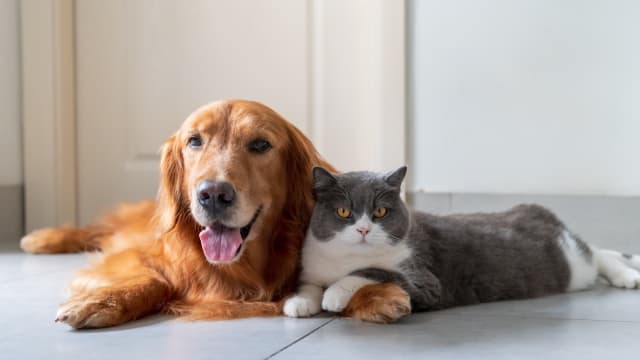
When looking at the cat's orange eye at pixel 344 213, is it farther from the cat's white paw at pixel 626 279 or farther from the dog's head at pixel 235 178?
the cat's white paw at pixel 626 279

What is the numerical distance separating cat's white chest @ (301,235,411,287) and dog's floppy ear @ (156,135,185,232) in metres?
0.28

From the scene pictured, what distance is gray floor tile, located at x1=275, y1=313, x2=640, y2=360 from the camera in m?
1.28

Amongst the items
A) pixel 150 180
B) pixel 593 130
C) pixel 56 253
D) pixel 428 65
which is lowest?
pixel 56 253

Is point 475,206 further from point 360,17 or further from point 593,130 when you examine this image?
point 360,17

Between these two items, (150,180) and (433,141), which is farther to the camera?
(150,180)

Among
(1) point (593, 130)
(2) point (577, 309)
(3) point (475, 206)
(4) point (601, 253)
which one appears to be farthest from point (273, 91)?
(2) point (577, 309)

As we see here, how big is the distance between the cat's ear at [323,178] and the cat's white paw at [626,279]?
0.75 metres

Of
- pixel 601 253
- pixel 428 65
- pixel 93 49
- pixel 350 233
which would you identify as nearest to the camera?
pixel 350 233

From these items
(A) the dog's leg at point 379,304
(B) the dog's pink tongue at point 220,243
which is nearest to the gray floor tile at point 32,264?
(B) the dog's pink tongue at point 220,243

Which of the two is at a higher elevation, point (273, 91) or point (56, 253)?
point (273, 91)

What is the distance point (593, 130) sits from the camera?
251cm

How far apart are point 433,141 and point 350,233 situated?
119 centimetres

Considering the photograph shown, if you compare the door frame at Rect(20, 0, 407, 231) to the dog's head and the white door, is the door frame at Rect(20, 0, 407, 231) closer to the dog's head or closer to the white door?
→ the white door

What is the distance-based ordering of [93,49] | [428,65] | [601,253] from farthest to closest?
1. [93,49]
2. [428,65]
3. [601,253]
